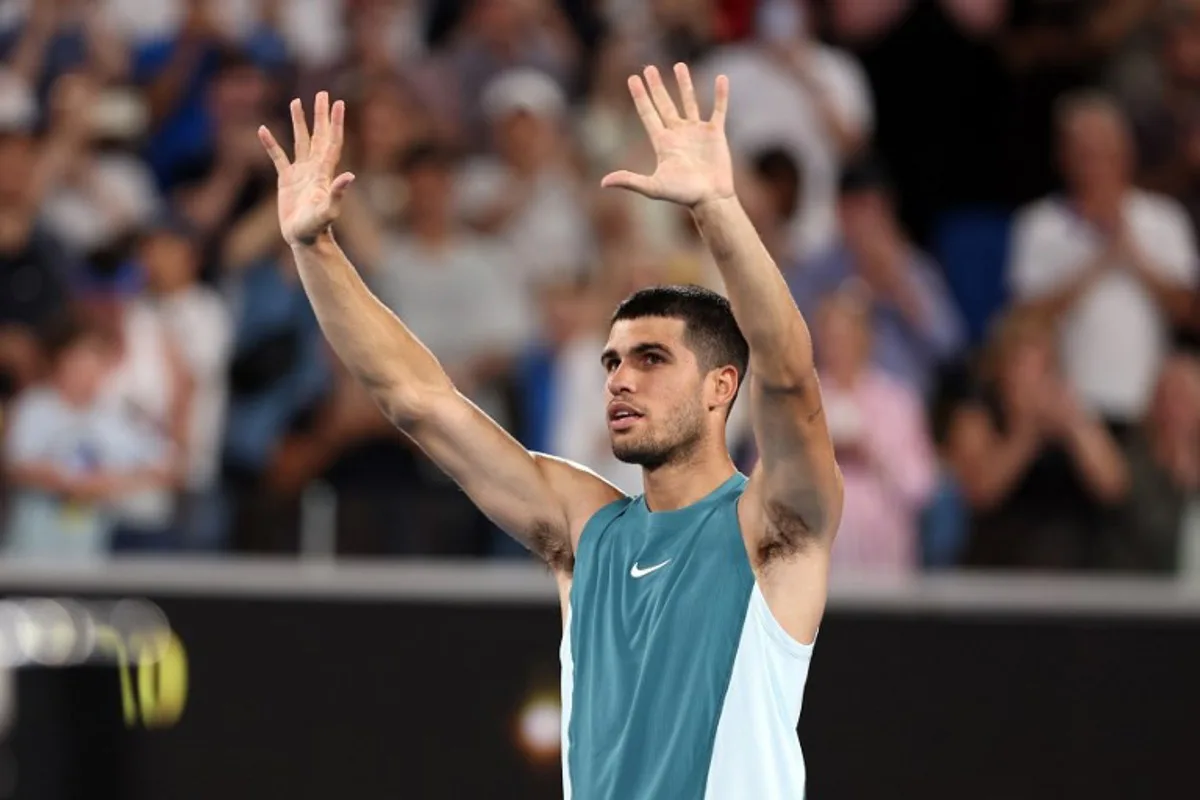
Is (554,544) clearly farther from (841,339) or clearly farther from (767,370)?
(841,339)

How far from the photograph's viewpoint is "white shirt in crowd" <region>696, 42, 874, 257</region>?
426 inches

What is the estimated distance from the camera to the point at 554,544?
5.34 meters

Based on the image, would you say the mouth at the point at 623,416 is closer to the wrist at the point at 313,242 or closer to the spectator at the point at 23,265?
the wrist at the point at 313,242

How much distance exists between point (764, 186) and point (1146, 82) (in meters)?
2.30

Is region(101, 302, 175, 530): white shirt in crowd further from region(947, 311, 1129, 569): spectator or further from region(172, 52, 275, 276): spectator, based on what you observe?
region(947, 311, 1129, 569): spectator

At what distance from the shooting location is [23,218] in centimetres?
1002

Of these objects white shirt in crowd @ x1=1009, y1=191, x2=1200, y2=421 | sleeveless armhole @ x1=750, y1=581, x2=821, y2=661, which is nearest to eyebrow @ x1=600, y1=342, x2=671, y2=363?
sleeveless armhole @ x1=750, y1=581, x2=821, y2=661

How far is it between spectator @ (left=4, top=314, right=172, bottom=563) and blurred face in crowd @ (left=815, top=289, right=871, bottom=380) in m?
2.80

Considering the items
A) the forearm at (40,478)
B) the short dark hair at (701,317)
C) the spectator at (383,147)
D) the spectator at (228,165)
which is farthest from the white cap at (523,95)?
the short dark hair at (701,317)

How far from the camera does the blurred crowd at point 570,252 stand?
909cm

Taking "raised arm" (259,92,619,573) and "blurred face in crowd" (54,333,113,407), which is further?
"blurred face in crowd" (54,333,113,407)

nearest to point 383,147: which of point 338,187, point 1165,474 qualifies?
point 1165,474

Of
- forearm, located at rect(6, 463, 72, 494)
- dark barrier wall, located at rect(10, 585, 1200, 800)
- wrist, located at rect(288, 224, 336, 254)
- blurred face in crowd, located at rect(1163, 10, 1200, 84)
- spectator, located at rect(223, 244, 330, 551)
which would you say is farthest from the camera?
blurred face in crowd, located at rect(1163, 10, 1200, 84)

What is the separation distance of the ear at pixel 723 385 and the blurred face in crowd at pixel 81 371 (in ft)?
15.8
